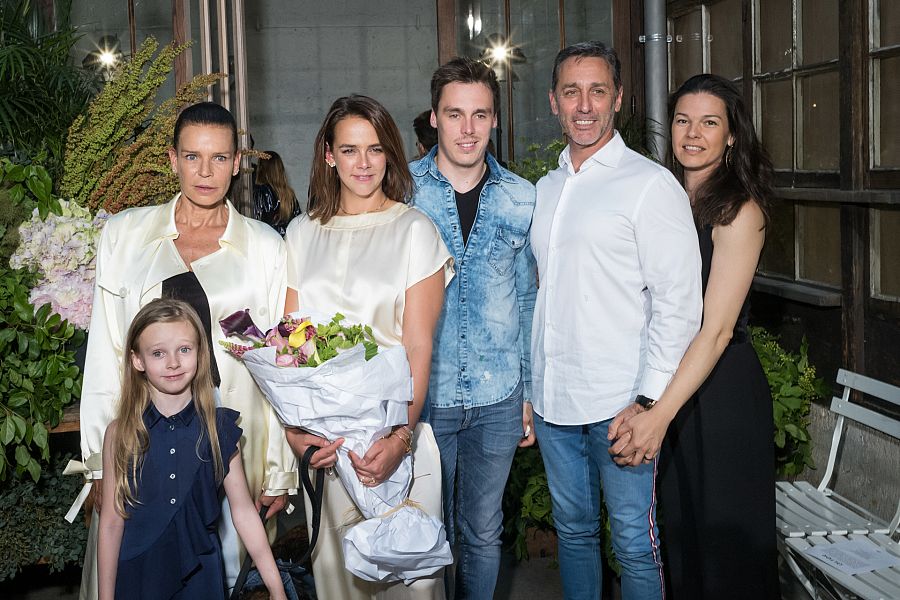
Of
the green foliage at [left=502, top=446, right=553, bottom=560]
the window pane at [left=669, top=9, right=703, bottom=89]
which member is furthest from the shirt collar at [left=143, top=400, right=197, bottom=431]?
the window pane at [left=669, top=9, right=703, bottom=89]

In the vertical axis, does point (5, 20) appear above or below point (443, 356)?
above

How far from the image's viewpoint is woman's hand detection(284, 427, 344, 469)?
7.14 feet

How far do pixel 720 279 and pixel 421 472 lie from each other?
896mm

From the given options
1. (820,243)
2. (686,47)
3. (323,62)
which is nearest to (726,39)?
(686,47)

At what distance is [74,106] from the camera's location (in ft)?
11.5

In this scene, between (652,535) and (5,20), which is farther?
(5,20)

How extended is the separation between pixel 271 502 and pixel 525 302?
90cm

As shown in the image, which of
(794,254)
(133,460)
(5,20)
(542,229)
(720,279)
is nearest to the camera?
(133,460)

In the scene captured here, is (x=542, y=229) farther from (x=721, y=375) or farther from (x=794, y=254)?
(x=794, y=254)

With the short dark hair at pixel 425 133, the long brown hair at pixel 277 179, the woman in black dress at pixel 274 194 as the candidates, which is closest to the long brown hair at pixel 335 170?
the short dark hair at pixel 425 133

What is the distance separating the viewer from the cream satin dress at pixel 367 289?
2.37m

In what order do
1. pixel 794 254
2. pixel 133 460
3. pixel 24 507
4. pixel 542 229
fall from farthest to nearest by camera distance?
pixel 794 254
pixel 24 507
pixel 542 229
pixel 133 460

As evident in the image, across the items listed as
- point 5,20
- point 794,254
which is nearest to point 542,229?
point 794,254

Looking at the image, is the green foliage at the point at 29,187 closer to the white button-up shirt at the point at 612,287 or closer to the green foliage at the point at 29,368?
the green foliage at the point at 29,368
